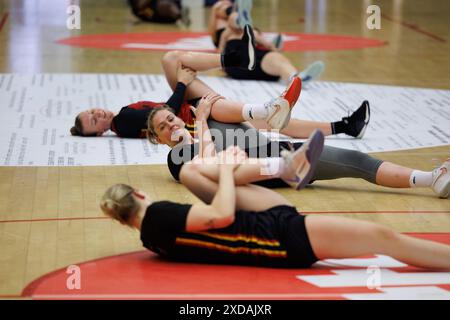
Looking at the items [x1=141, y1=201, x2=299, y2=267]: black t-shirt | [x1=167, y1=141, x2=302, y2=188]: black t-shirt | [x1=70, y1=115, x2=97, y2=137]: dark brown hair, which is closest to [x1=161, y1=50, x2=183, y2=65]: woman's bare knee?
[x1=70, y1=115, x2=97, y2=137]: dark brown hair

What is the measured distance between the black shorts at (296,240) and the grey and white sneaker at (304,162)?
13 centimetres

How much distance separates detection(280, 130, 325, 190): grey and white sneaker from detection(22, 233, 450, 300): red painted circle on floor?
1.15 ft

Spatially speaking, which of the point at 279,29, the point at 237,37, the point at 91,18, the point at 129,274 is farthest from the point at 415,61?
the point at 129,274

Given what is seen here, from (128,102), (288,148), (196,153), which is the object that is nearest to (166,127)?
(196,153)

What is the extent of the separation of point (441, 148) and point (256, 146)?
1464 millimetres

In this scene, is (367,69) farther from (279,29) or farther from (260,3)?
(260,3)

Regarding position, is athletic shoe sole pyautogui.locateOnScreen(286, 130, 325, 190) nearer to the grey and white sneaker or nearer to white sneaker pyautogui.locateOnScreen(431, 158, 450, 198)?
the grey and white sneaker

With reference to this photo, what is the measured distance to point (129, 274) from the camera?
3.60 metres

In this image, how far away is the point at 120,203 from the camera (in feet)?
11.6

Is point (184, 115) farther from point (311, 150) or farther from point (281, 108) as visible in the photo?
point (311, 150)

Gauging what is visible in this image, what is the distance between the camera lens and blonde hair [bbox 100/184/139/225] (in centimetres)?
352

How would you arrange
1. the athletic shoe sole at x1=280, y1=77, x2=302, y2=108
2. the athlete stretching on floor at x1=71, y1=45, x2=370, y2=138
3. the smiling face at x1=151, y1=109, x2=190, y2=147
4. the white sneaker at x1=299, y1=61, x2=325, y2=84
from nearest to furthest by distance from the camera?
the smiling face at x1=151, y1=109, x2=190, y2=147 → the athletic shoe sole at x1=280, y1=77, x2=302, y2=108 → the athlete stretching on floor at x1=71, y1=45, x2=370, y2=138 → the white sneaker at x1=299, y1=61, x2=325, y2=84

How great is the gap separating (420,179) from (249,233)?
1471mm

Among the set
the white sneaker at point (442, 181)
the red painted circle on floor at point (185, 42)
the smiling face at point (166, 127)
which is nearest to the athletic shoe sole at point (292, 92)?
the smiling face at point (166, 127)
